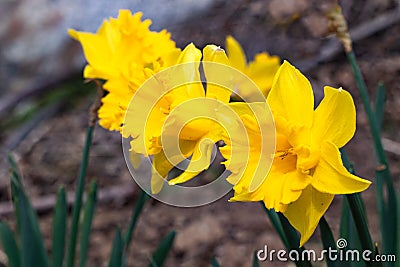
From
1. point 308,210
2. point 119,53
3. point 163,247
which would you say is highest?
point 119,53

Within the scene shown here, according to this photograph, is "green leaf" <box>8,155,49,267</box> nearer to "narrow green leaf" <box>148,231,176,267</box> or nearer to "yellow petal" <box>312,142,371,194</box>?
"narrow green leaf" <box>148,231,176,267</box>

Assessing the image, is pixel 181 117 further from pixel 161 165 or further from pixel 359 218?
pixel 359 218

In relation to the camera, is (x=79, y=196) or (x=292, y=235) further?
(x=79, y=196)

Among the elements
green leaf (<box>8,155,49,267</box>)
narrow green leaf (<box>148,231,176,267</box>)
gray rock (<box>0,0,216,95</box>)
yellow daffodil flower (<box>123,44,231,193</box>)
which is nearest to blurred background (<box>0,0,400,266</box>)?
gray rock (<box>0,0,216,95</box>)

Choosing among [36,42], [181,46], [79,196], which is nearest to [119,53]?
[79,196]

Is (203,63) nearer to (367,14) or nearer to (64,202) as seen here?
(64,202)

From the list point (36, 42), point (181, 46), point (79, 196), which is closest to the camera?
point (79, 196)

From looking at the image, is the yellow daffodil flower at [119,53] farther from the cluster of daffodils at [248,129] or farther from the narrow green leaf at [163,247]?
the narrow green leaf at [163,247]
